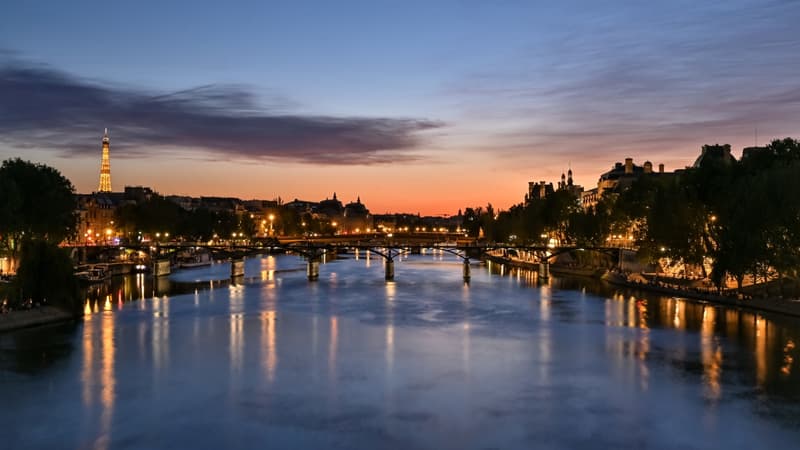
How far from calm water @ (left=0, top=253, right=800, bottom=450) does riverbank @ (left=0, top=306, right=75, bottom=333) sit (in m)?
1.18

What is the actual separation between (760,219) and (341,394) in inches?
1204

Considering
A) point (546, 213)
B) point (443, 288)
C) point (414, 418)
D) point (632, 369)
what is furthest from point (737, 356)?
point (546, 213)

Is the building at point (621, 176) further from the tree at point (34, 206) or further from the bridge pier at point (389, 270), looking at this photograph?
the tree at point (34, 206)

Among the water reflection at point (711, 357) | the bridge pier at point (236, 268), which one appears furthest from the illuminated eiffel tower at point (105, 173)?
the water reflection at point (711, 357)

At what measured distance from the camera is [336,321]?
4550 centimetres

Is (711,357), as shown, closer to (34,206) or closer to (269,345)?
(269,345)

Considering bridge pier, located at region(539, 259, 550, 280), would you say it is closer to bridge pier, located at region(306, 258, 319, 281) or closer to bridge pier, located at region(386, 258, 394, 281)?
bridge pier, located at region(386, 258, 394, 281)

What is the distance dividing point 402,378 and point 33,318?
71.7ft

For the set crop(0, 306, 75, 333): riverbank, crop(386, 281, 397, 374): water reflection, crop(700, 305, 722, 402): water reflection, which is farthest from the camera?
crop(0, 306, 75, 333): riverbank

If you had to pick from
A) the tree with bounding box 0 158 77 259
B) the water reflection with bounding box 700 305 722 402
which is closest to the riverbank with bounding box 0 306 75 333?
the tree with bounding box 0 158 77 259

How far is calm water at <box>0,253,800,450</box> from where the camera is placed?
74.6 feet

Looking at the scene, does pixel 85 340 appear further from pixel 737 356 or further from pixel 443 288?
pixel 443 288

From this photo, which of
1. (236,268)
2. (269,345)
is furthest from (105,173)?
(269,345)

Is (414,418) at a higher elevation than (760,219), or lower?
lower
